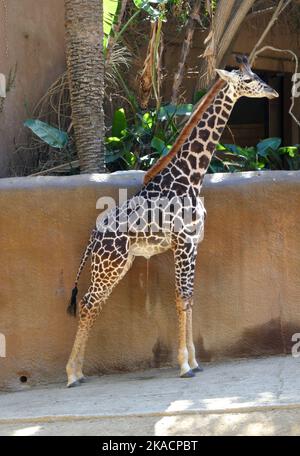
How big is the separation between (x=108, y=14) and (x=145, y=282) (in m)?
4.19

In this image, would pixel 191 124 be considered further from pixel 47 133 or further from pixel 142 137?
pixel 47 133

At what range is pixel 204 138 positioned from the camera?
7.28 m

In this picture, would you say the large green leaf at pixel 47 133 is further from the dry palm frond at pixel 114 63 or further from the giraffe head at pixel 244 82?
the giraffe head at pixel 244 82

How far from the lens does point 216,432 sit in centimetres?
544

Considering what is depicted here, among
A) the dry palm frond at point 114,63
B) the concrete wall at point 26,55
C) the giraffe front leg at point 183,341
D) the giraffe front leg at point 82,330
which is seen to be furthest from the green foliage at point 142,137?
the giraffe front leg at point 183,341

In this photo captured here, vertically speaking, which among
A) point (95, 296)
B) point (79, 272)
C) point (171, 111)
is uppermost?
point (171, 111)

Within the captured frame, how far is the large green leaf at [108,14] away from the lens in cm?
1038

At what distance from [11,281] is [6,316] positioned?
0.30 m

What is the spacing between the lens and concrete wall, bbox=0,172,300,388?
298 inches

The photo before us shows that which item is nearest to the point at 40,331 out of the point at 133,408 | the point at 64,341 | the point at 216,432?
the point at 64,341

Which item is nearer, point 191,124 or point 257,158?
point 191,124

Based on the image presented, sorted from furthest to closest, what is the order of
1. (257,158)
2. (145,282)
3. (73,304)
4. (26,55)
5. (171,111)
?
(26,55)
(171,111)
(257,158)
(145,282)
(73,304)

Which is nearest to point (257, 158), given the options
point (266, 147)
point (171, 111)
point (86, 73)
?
point (266, 147)
